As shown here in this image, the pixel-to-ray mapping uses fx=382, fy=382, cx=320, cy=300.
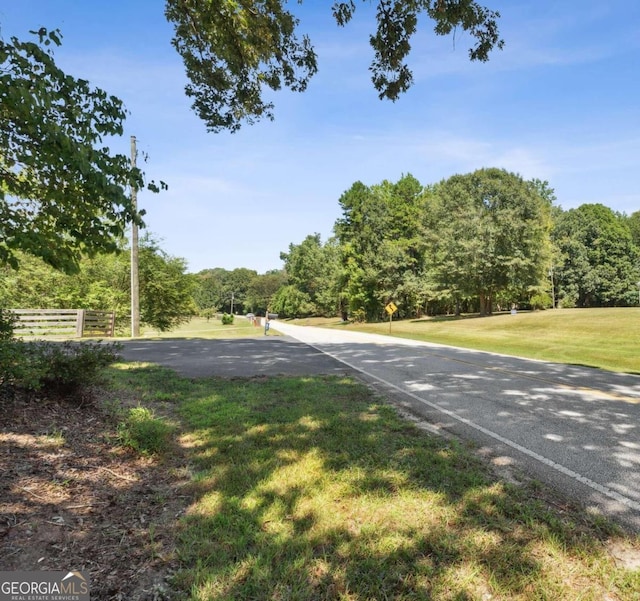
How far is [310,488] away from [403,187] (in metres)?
52.7

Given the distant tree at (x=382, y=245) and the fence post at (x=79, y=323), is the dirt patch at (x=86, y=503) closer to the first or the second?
the fence post at (x=79, y=323)

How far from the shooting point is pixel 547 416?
5809 mm

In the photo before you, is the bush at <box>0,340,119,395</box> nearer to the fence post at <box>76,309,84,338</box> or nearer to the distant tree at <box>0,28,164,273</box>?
the distant tree at <box>0,28,164,273</box>

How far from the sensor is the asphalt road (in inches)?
152

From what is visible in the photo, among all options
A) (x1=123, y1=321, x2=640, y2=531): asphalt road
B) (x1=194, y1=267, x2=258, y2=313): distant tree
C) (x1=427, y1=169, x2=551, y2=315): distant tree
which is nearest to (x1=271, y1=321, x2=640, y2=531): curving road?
(x1=123, y1=321, x2=640, y2=531): asphalt road

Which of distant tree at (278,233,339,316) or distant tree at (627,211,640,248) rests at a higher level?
distant tree at (627,211,640,248)

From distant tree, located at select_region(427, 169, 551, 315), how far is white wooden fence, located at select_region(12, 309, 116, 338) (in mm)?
32112

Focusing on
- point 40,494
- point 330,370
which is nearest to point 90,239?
point 40,494

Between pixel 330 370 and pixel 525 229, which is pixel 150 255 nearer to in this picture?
pixel 330 370

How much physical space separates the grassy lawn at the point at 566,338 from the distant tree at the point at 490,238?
6.29 m

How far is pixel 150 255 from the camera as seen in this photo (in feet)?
81.3

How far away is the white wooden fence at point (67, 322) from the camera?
18188 millimetres

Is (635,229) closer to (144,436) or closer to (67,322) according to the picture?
(67,322)

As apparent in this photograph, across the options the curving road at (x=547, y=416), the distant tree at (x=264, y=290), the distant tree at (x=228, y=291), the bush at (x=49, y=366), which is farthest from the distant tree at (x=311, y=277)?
the bush at (x=49, y=366)
